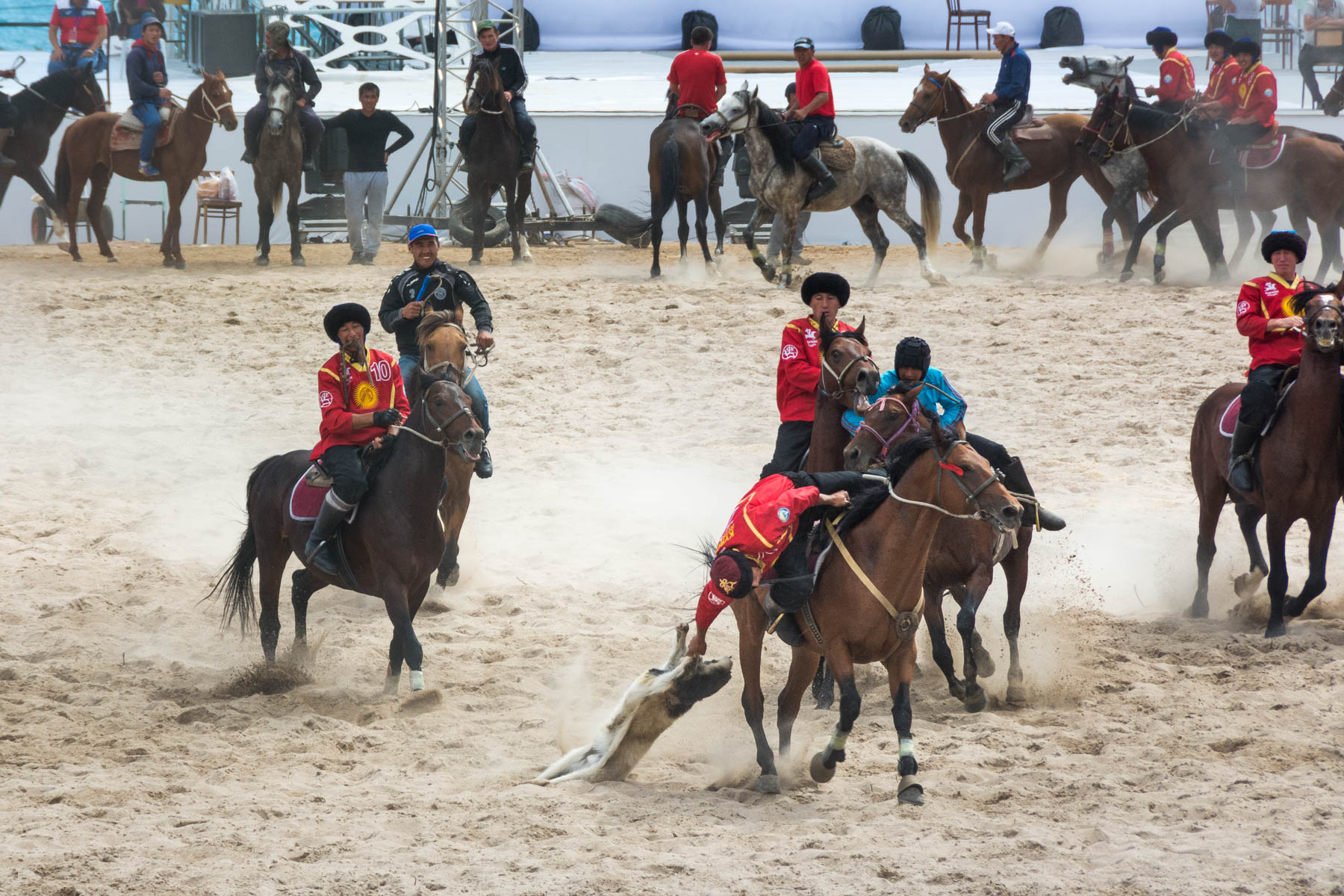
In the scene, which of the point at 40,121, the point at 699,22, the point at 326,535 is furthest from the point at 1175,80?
the point at 699,22

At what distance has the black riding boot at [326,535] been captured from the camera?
7.14 metres

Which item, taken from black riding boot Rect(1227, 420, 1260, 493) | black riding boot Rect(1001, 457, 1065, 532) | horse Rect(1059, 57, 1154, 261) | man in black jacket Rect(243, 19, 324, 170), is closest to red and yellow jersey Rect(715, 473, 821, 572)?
black riding boot Rect(1001, 457, 1065, 532)

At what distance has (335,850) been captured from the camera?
5.26m

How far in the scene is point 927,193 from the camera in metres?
16.0

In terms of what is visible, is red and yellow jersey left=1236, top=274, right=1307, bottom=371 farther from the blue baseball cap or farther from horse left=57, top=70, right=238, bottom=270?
horse left=57, top=70, right=238, bottom=270

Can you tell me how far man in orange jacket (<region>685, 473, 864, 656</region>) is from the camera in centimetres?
569

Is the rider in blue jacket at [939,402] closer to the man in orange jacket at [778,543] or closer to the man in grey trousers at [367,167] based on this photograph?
the man in orange jacket at [778,543]

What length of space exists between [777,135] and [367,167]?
507 centimetres

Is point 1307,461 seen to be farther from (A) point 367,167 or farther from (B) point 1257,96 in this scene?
(A) point 367,167

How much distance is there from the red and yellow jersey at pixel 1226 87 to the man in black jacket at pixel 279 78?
1035cm

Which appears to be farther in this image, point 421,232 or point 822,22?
point 822,22

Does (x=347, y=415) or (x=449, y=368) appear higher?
(x=449, y=368)

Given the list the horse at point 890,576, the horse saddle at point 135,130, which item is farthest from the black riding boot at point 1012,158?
the horse at point 890,576

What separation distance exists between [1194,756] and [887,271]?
427 inches
